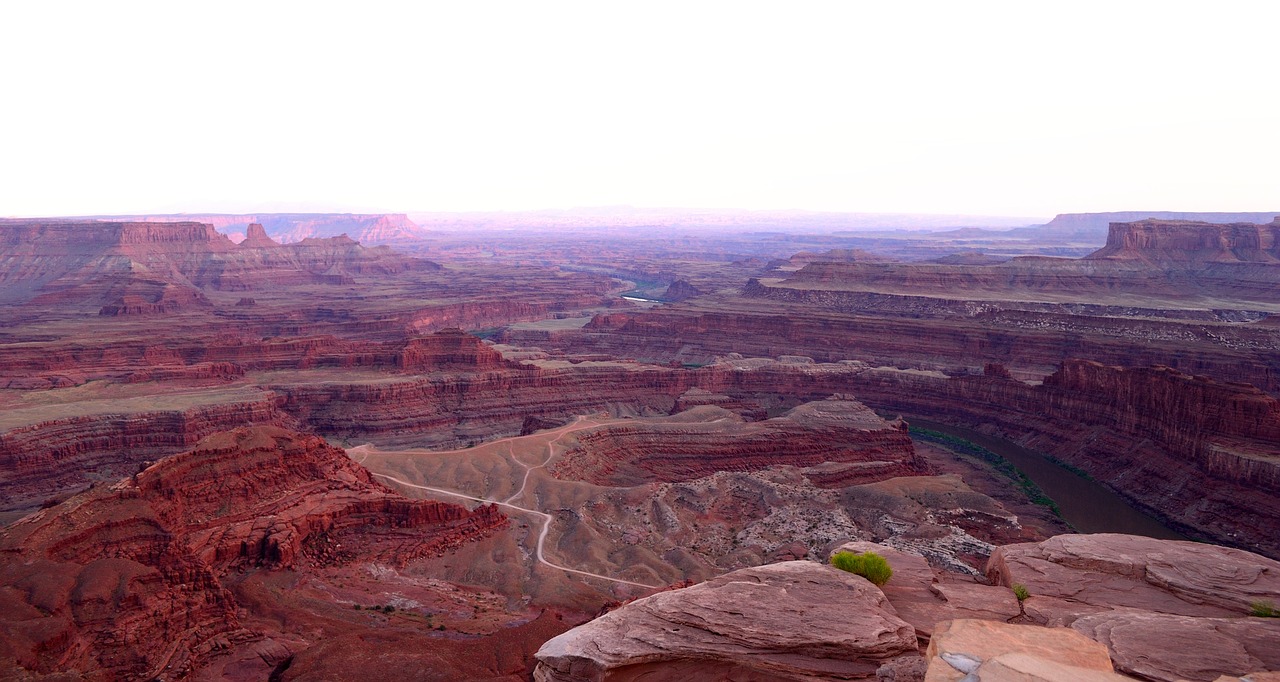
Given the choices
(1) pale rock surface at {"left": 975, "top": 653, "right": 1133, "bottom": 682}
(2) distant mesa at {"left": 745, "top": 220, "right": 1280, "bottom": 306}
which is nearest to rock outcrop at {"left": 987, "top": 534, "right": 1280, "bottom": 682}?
(1) pale rock surface at {"left": 975, "top": 653, "right": 1133, "bottom": 682}

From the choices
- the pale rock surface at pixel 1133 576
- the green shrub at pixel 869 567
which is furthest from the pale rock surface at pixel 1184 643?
the green shrub at pixel 869 567

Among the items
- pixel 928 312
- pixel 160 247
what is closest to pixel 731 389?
pixel 928 312

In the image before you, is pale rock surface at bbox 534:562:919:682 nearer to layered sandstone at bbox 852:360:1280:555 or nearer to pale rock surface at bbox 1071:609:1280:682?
pale rock surface at bbox 1071:609:1280:682

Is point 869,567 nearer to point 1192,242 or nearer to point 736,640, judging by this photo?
point 736,640

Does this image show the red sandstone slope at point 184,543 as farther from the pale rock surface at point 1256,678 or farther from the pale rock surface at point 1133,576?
the pale rock surface at point 1256,678

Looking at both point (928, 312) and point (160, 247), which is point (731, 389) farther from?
point (160, 247)

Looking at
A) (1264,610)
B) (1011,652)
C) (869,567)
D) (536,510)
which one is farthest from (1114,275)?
(1011,652)

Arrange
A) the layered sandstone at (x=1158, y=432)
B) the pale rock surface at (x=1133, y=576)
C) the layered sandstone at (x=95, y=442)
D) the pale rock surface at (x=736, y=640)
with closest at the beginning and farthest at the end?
the pale rock surface at (x=736, y=640)
the pale rock surface at (x=1133, y=576)
the layered sandstone at (x=1158, y=432)
the layered sandstone at (x=95, y=442)
